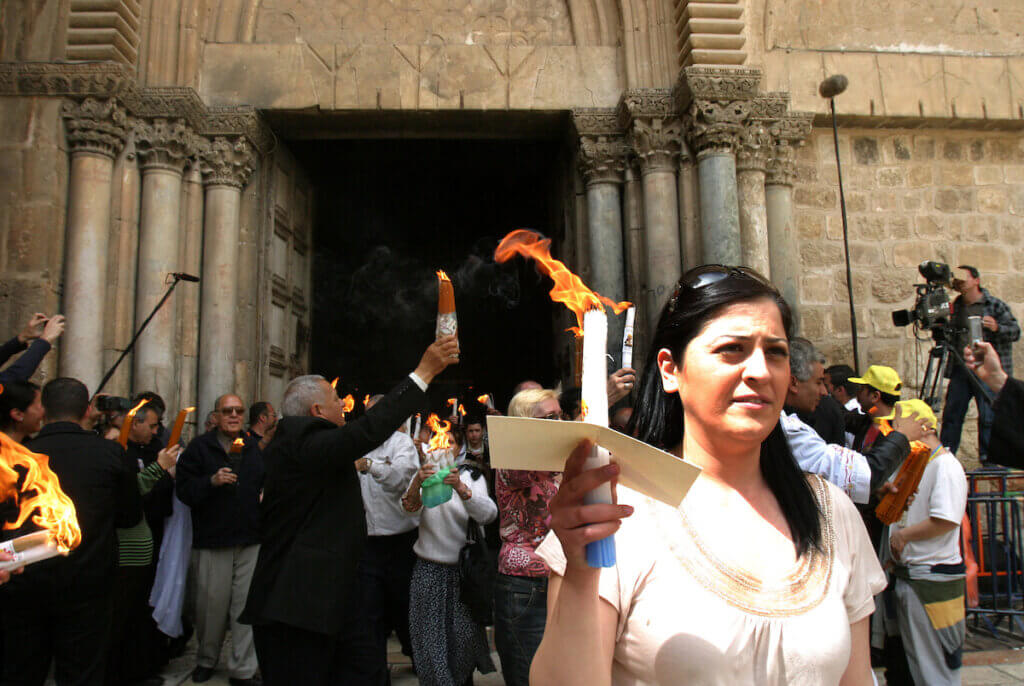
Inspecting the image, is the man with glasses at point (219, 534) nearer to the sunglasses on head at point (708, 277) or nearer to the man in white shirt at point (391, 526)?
the man in white shirt at point (391, 526)

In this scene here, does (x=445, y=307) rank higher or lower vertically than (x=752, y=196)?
lower

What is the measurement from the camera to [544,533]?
3.88 metres

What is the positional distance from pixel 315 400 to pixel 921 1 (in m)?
8.77

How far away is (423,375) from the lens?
3357mm

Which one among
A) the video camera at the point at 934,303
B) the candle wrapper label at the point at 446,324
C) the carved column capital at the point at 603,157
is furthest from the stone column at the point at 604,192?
the candle wrapper label at the point at 446,324

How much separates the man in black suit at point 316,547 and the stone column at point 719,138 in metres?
4.83

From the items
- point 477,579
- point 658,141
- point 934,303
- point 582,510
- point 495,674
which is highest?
point 658,141

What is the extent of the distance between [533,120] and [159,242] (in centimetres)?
417

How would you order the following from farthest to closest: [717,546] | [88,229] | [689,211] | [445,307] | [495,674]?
[689,211] → [88,229] → [495,674] → [445,307] → [717,546]

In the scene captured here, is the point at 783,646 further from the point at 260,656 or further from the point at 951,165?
the point at 951,165

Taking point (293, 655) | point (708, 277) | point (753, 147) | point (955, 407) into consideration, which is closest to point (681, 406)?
point (708, 277)

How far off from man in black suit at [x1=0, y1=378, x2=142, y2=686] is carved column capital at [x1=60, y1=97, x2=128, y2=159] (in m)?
4.07

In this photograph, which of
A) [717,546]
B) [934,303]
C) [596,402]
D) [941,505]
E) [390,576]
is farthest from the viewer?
[934,303]

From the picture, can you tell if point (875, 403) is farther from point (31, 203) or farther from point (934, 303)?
point (31, 203)
